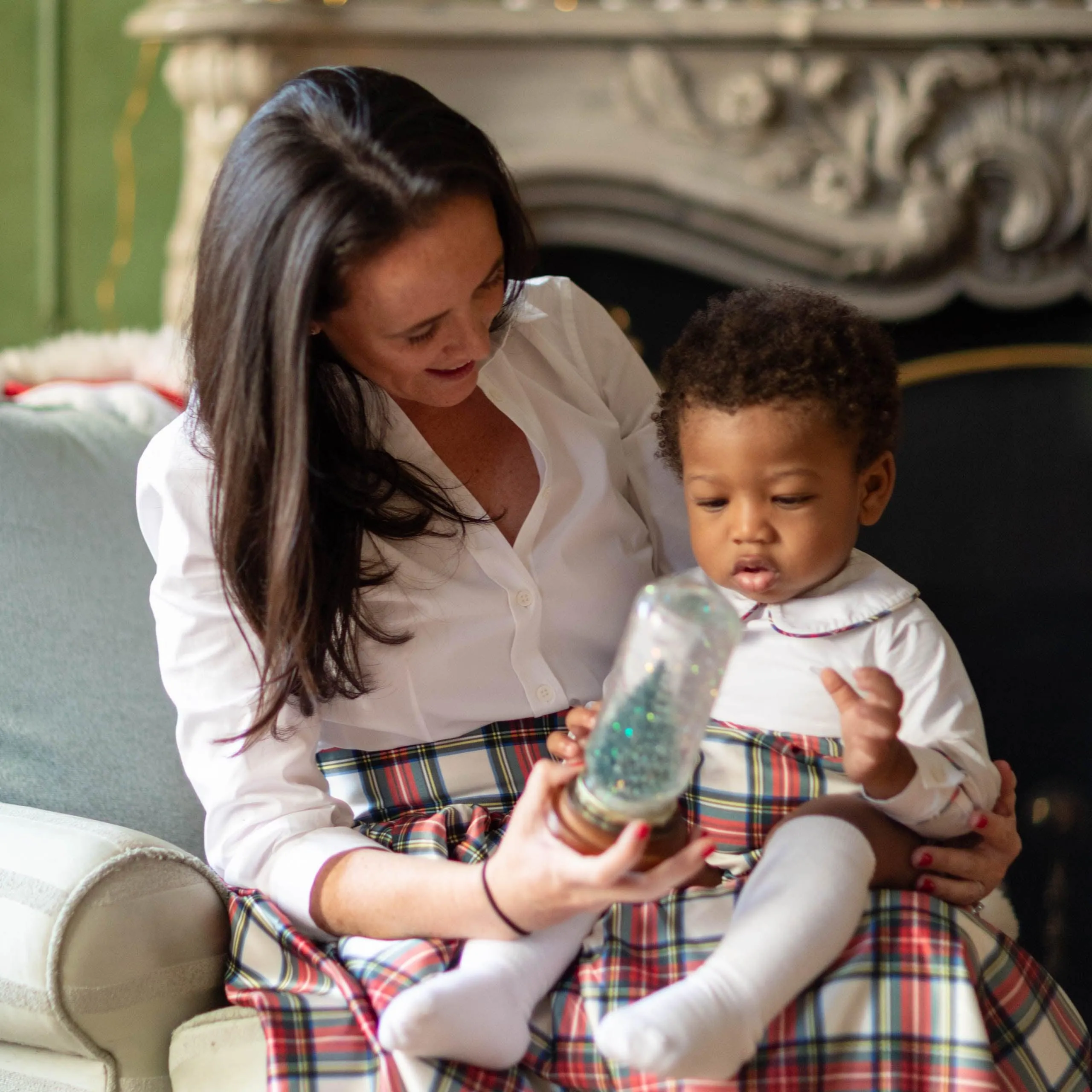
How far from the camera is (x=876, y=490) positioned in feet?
3.63

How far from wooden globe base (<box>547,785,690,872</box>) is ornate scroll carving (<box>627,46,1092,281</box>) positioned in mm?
1461

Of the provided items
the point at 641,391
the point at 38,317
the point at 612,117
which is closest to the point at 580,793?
the point at 641,391

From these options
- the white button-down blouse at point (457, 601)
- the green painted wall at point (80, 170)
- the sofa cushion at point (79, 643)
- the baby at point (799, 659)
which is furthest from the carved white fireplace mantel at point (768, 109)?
the baby at point (799, 659)

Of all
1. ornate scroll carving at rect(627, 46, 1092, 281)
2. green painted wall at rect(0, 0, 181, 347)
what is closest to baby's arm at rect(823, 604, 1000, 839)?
ornate scroll carving at rect(627, 46, 1092, 281)

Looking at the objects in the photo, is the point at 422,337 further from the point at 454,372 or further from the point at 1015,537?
the point at 1015,537

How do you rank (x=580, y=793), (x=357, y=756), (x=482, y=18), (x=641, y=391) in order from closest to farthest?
(x=580, y=793)
(x=357, y=756)
(x=641, y=391)
(x=482, y=18)

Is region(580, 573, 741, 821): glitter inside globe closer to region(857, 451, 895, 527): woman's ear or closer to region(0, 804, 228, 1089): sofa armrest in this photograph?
region(857, 451, 895, 527): woman's ear

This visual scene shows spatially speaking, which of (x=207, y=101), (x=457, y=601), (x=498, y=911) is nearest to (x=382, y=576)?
(x=457, y=601)

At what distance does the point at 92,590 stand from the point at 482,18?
1.15m

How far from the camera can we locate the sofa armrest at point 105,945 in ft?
3.12

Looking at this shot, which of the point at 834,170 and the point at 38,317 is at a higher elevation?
the point at 834,170

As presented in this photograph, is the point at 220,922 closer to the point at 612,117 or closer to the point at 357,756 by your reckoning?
the point at 357,756

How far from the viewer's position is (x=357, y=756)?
1.14m

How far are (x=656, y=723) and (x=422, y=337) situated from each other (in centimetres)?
38
